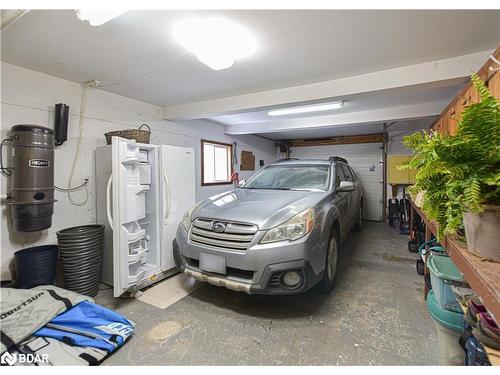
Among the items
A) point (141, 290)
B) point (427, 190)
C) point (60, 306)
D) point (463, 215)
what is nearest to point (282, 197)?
point (427, 190)

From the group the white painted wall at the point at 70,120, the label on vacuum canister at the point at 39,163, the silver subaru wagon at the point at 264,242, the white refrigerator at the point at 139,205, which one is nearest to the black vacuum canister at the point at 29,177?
the label on vacuum canister at the point at 39,163

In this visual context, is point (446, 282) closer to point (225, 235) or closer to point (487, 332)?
point (487, 332)

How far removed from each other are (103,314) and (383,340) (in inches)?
84.6

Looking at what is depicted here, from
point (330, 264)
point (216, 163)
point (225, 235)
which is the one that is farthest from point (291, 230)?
point (216, 163)

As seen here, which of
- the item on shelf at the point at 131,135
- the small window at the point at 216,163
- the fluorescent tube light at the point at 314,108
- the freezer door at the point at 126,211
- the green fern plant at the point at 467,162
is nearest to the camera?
the green fern plant at the point at 467,162

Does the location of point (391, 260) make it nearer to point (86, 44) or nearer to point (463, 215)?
point (463, 215)

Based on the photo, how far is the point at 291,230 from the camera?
6.20ft

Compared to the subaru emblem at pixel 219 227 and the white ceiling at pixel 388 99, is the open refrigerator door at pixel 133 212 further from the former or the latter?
the white ceiling at pixel 388 99

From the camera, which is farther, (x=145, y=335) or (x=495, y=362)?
(x=145, y=335)

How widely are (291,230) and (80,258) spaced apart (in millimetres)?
2085

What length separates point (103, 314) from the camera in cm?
178

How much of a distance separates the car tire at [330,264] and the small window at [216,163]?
2.90 metres

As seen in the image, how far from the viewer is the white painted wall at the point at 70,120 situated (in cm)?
212

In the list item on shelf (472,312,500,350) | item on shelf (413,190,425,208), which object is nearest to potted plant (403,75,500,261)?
item on shelf (413,190,425,208)
